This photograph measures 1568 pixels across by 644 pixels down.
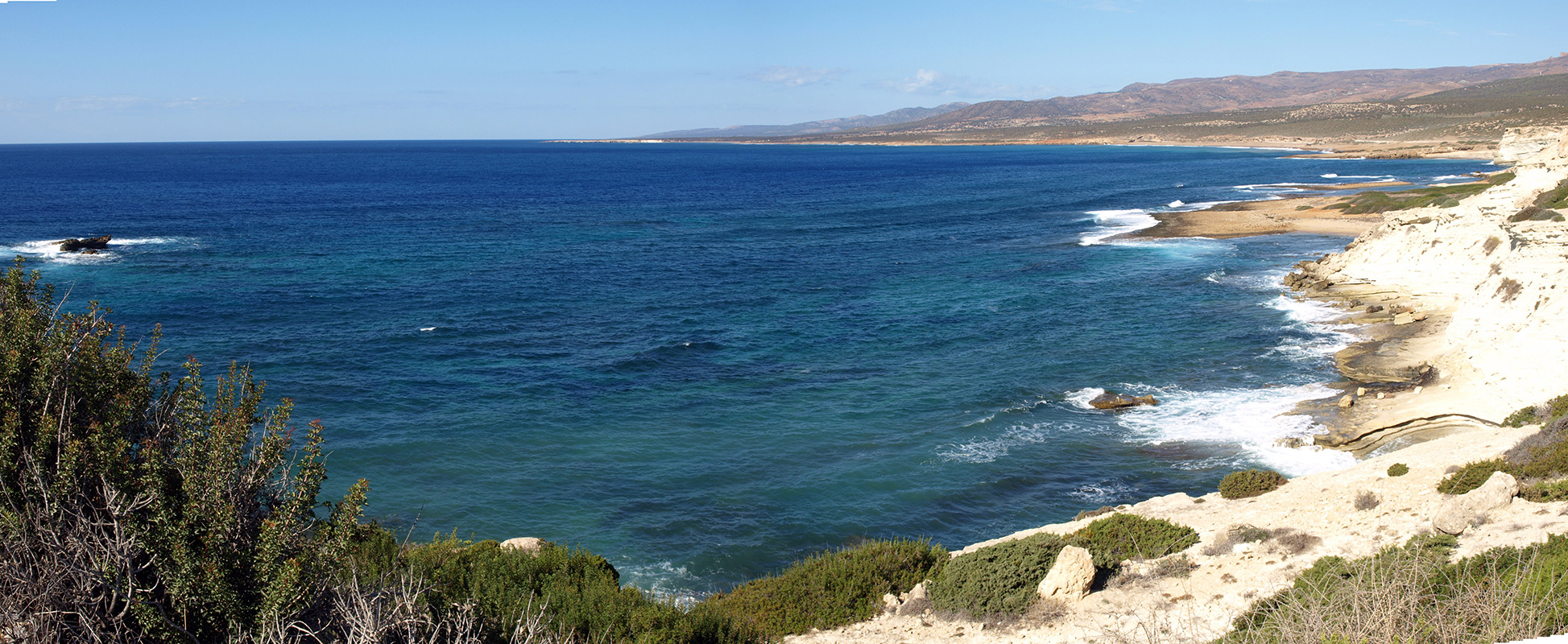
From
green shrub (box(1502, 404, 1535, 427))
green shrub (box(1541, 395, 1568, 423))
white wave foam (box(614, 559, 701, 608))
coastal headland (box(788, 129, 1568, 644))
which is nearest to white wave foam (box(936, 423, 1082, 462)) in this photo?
coastal headland (box(788, 129, 1568, 644))

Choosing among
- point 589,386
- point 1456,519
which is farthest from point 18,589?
point 589,386

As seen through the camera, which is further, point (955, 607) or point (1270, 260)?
point (1270, 260)

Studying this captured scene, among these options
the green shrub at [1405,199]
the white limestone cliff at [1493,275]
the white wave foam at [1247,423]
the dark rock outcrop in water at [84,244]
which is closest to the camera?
the white wave foam at [1247,423]

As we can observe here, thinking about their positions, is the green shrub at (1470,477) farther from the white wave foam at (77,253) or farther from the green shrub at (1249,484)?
the white wave foam at (77,253)

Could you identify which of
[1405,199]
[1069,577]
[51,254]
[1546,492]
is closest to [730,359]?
[1069,577]

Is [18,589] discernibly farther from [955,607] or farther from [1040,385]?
[1040,385]

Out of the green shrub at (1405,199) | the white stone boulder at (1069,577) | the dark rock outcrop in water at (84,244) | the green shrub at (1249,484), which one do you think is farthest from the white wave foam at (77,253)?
the green shrub at (1405,199)

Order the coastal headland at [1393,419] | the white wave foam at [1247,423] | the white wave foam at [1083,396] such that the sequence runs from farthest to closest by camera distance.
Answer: the white wave foam at [1083,396] < the white wave foam at [1247,423] < the coastal headland at [1393,419]
